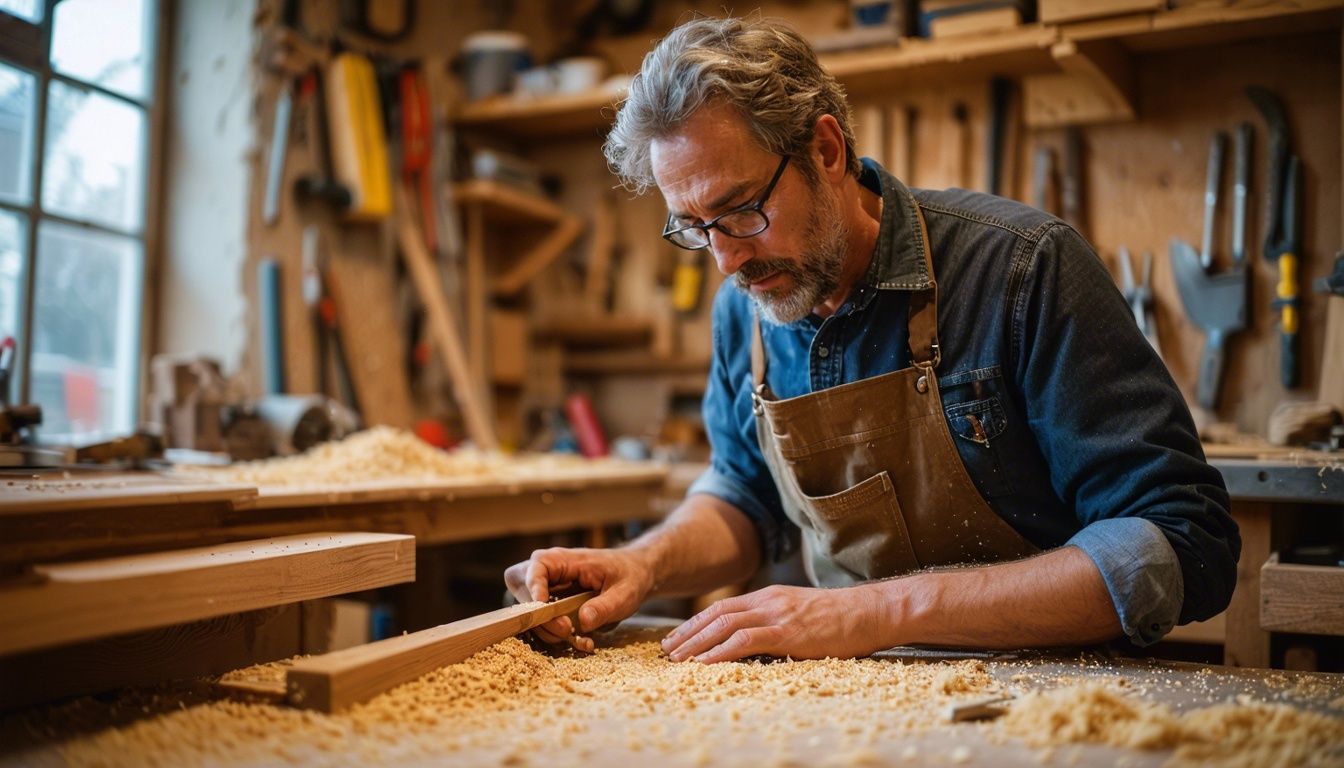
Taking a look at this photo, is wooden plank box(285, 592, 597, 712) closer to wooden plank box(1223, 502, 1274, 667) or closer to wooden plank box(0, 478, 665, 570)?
wooden plank box(0, 478, 665, 570)

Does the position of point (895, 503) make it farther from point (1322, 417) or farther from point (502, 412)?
point (502, 412)

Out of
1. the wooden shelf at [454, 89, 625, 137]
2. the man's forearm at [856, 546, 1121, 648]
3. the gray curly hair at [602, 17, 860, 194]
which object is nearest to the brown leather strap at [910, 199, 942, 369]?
the gray curly hair at [602, 17, 860, 194]

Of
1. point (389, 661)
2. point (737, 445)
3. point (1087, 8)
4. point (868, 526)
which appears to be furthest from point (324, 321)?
point (1087, 8)

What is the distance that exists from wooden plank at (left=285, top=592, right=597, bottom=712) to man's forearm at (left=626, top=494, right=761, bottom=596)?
39cm

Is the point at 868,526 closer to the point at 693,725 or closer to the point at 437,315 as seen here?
the point at 693,725

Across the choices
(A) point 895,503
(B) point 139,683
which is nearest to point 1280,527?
(A) point 895,503

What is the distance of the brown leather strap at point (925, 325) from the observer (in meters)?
1.78

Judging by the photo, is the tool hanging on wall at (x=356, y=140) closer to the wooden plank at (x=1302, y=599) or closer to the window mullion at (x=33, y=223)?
the window mullion at (x=33, y=223)

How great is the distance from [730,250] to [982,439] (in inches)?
21.6

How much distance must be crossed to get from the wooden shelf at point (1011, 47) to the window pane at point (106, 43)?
1.24m

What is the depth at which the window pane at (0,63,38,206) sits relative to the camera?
115 inches

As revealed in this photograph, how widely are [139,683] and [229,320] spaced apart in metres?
2.18

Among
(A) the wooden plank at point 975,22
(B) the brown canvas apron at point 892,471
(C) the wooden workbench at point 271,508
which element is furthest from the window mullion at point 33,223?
(A) the wooden plank at point 975,22

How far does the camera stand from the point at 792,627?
1.56 m
